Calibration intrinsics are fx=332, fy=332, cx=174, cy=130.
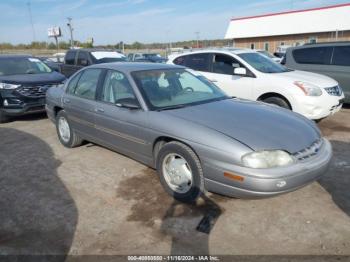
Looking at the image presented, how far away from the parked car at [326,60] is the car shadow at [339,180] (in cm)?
393

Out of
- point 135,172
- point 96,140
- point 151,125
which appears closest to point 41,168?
point 96,140

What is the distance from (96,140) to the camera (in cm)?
526

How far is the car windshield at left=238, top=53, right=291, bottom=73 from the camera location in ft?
24.1

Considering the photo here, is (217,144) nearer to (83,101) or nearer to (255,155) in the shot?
(255,155)

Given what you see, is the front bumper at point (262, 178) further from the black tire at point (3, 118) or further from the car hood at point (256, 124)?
the black tire at point (3, 118)

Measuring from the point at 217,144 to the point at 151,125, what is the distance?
3.33 ft

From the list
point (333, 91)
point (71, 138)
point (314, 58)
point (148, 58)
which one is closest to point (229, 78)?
point (333, 91)

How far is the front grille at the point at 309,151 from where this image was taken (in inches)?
135

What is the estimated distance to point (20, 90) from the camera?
818cm

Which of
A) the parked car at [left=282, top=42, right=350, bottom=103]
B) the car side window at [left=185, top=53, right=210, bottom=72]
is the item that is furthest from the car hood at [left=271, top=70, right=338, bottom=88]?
the parked car at [left=282, top=42, right=350, bottom=103]

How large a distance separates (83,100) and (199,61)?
3702 millimetres

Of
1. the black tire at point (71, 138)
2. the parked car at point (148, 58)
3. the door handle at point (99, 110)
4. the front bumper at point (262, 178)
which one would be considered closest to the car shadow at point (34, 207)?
the black tire at point (71, 138)

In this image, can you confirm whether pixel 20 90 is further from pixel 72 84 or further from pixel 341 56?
pixel 341 56

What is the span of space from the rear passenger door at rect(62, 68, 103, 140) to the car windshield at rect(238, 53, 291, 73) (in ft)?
12.0
